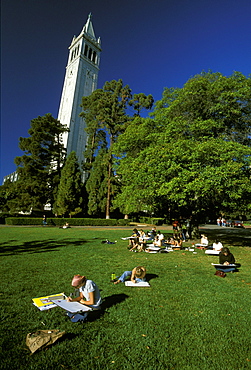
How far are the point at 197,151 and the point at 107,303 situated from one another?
10.3 metres

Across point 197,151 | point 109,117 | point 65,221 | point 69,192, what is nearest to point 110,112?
point 109,117

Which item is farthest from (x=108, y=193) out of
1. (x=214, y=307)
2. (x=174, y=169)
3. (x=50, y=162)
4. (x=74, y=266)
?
(x=214, y=307)

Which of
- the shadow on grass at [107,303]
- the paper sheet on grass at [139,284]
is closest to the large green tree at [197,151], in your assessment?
the paper sheet on grass at [139,284]

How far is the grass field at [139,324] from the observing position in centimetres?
323

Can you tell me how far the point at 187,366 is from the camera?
Answer: 10.2 ft

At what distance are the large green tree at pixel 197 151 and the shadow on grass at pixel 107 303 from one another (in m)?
7.77

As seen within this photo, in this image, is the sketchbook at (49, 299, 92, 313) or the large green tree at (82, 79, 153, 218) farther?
the large green tree at (82, 79, 153, 218)

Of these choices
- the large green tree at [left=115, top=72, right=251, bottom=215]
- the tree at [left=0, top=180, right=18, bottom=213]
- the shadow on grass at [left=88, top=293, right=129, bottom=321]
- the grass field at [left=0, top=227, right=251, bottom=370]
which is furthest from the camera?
the tree at [left=0, top=180, right=18, bottom=213]

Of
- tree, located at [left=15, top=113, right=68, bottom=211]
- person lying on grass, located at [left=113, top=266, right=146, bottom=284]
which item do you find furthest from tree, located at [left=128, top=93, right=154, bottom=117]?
person lying on grass, located at [left=113, top=266, right=146, bottom=284]

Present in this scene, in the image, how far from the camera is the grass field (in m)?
Result: 3.23

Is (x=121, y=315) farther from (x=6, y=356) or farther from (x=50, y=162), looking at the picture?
(x=50, y=162)

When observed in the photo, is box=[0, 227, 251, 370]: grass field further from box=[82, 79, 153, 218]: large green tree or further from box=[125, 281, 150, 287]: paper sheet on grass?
box=[82, 79, 153, 218]: large green tree

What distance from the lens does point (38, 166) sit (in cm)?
3953

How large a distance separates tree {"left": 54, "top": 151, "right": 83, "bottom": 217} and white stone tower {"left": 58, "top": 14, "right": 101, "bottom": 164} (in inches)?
842
